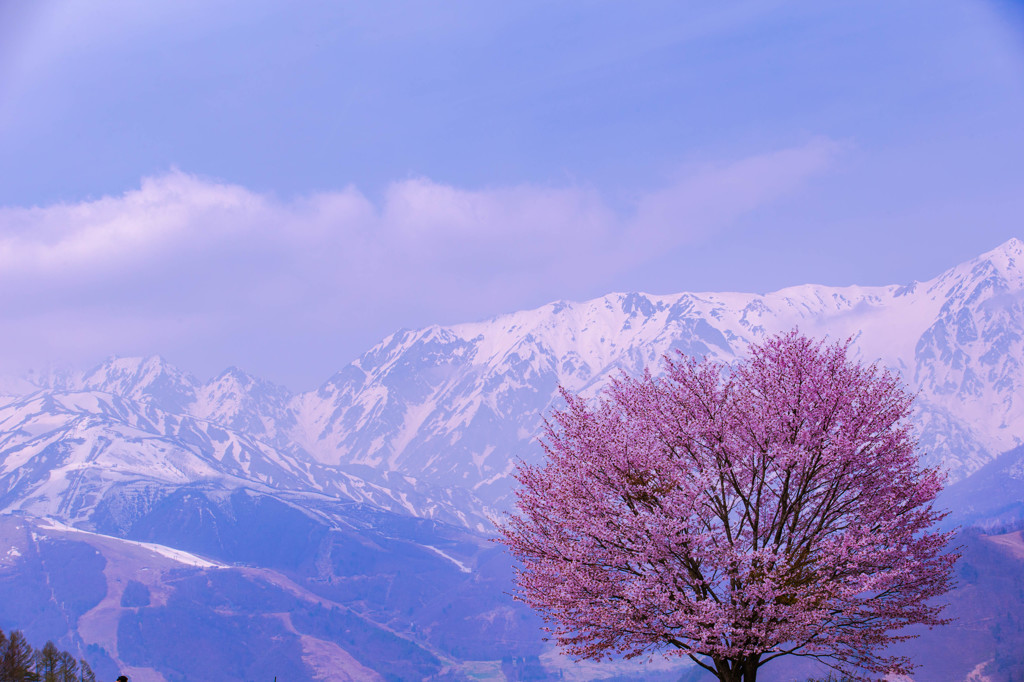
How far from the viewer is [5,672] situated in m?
42.2

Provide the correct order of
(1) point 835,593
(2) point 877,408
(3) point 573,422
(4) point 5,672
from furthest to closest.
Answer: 1. (4) point 5,672
2. (3) point 573,422
3. (2) point 877,408
4. (1) point 835,593

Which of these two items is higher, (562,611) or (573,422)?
(573,422)

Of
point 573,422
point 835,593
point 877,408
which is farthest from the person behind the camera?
point 573,422

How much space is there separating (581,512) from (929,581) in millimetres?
8747

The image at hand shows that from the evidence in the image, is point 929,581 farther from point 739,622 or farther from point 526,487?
point 526,487

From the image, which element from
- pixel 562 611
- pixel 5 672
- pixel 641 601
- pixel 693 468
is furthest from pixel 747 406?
pixel 5 672

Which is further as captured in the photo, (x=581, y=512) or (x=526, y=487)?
(x=526, y=487)

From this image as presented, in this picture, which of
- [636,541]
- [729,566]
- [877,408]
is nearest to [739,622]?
[729,566]

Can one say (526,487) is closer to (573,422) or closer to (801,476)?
(573,422)

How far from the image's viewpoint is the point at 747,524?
22.5m

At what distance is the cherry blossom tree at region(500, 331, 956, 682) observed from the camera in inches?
791

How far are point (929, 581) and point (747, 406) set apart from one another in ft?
20.2

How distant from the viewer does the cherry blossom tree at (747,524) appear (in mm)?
20094

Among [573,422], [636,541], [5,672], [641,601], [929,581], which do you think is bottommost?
[929,581]
